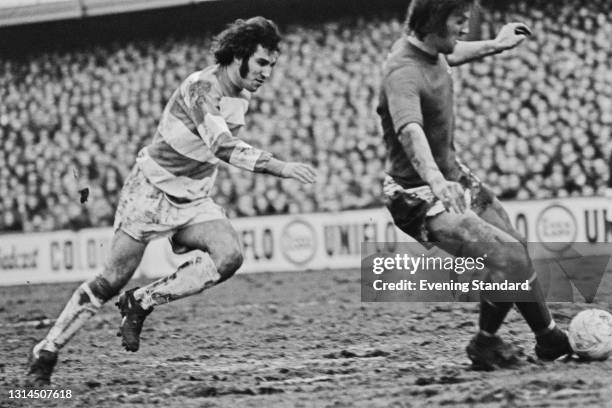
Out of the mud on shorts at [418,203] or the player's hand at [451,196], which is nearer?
the player's hand at [451,196]

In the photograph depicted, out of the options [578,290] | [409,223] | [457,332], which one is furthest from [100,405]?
[578,290]

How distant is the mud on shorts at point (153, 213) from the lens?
659 centimetres

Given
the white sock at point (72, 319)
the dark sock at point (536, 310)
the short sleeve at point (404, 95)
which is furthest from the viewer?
the white sock at point (72, 319)

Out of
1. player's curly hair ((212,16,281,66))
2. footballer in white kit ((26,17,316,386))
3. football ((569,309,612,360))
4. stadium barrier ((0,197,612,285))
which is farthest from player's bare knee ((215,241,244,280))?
stadium barrier ((0,197,612,285))

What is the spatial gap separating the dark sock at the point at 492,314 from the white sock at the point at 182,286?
5.10 feet

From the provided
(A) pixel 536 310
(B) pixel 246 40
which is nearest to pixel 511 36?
(B) pixel 246 40

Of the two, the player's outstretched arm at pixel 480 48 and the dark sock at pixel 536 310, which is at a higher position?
the player's outstretched arm at pixel 480 48

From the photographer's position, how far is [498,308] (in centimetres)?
579

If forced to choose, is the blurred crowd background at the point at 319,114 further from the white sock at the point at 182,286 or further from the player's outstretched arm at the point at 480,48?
the white sock at the point at 182,286

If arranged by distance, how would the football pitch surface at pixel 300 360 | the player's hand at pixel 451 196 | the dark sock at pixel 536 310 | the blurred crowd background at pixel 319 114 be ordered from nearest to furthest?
the player's hand at pixel 451 196, the football pitch surface at pixel 300 360, the dark sock at pixel 536 310, the blurred crowd background at pixel 319 114

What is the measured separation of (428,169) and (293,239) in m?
11.1

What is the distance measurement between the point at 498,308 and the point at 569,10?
11.4 meters

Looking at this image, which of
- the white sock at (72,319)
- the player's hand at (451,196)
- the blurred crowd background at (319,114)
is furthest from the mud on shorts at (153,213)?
the blurred crowd background at (319,114)

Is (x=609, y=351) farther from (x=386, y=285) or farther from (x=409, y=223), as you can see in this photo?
(x=386, y=285)
